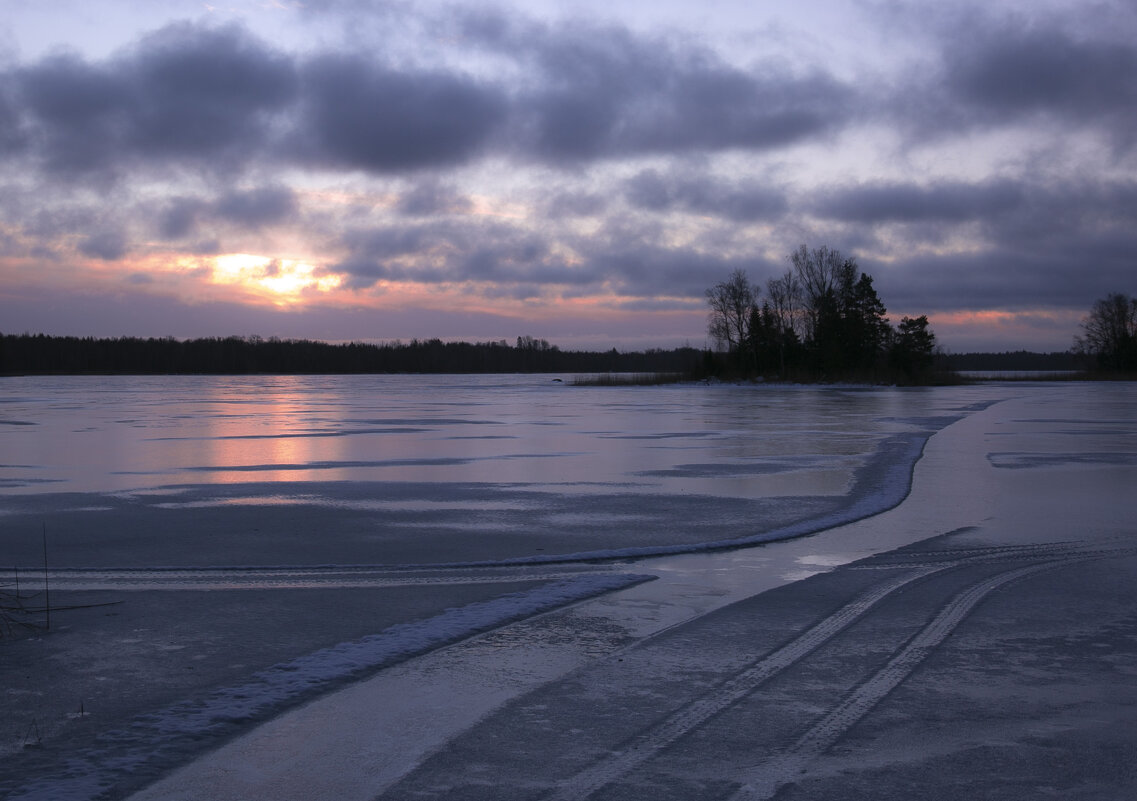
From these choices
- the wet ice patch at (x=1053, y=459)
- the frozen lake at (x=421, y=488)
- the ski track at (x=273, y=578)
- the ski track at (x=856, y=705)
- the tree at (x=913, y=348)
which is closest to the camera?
the ski track at (x=856, y=705)

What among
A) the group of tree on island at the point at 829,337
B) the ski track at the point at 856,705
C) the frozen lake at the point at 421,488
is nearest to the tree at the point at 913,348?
the group of tree on island at the point at 829,337

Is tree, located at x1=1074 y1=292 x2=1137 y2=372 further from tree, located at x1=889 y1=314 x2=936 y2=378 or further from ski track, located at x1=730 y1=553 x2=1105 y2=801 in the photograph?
ski track, located at x1=730 y1=553 x2=1105 y2=801

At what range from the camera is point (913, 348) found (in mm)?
80500

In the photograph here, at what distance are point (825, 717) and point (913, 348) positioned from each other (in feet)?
268

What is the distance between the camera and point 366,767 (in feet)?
11.5

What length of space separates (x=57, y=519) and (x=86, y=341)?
191683mm

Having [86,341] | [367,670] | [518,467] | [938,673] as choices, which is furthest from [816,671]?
[86,341]

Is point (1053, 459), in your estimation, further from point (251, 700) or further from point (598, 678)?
point (251, 700)

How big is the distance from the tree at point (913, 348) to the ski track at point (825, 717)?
76.7 metres

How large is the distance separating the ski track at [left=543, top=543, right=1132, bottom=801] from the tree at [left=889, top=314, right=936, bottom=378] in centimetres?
7668

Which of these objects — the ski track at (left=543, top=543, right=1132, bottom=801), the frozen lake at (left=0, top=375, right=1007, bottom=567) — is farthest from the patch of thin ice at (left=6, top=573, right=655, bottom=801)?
the frozen lake at (left=0, top=375, right=1007, bottom=567)

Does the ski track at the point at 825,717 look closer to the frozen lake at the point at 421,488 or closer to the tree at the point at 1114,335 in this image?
the frozen lake at the point at 421,488

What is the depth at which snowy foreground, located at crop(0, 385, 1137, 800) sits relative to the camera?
11.4ft

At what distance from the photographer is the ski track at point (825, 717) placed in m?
3.40
